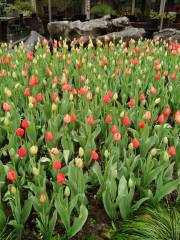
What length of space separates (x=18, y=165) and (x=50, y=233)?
69 centimetres

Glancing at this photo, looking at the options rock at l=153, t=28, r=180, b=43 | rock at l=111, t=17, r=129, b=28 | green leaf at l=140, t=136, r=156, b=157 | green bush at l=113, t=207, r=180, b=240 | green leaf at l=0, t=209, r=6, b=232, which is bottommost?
green bush at l=113, t=207, r=180, b=240

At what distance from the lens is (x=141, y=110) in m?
3.31

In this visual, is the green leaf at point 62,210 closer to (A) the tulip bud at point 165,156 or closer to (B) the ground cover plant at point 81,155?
(B) the ground cover plant at point 81,155

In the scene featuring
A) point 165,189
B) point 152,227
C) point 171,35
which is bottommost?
point 152,227

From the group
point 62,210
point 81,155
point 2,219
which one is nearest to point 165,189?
point 81,155

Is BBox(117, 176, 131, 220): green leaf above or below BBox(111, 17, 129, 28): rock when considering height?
below

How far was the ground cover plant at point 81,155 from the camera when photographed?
7.27 ft

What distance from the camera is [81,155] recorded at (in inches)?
91.0

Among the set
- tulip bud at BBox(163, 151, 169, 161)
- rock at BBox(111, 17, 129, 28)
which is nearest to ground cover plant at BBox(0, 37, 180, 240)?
tulip bud at BBox(163, 151, 169, 161)

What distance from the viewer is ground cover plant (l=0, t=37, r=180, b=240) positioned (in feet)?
7.27

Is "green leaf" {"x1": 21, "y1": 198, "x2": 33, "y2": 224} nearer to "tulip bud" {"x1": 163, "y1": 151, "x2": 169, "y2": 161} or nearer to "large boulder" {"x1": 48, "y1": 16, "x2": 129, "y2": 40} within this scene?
"tulip bud" {"x1": 163, "y1": 151, "x2": 169, "y2": 161}

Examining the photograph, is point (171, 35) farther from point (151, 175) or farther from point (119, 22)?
point (151, 175)

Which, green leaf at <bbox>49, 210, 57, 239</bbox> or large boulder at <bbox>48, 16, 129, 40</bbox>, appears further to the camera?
large boulder at <bbox>48, 16, 129, 40</bbox>

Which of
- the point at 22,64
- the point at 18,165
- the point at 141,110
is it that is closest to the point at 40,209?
the point at 18,165
